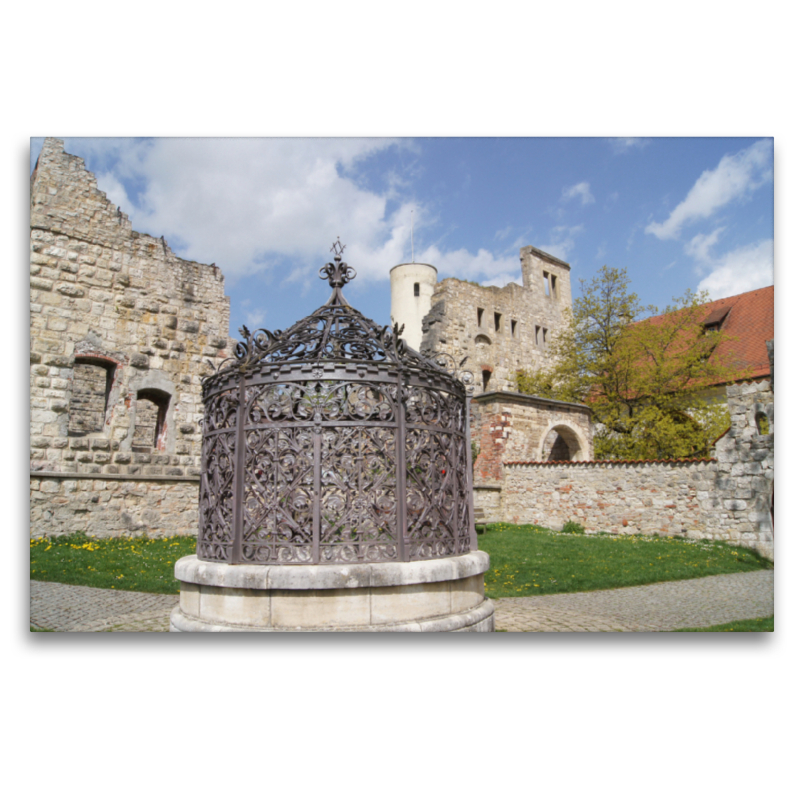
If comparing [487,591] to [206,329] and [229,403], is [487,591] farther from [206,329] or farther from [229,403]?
[206,329]

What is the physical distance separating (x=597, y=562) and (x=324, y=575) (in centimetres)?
553

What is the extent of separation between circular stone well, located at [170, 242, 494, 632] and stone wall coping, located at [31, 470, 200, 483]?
4220mm

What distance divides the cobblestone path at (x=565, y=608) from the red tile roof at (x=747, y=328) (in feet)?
7.39

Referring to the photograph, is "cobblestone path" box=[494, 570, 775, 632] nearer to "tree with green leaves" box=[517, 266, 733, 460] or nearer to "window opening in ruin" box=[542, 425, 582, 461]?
"tree with green leaves" box=[517, 266, 733, 460]

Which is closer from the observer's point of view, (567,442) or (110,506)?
(110,506)

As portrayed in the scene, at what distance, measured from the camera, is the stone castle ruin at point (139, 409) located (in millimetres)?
6996

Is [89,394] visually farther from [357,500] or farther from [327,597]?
[327,597]

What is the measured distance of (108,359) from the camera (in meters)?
7.88

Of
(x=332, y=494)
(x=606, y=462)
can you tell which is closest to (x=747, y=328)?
(x=606, y=462)

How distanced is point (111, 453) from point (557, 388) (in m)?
13.0

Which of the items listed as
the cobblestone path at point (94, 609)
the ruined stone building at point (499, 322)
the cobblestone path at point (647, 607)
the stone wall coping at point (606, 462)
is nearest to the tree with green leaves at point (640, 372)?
the ruined stone building at point (499, 322)

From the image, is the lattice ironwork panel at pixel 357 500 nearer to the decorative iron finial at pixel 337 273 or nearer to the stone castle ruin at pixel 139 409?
the decorative iron finial at pixel 337 273

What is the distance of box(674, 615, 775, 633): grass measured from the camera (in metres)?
4.23

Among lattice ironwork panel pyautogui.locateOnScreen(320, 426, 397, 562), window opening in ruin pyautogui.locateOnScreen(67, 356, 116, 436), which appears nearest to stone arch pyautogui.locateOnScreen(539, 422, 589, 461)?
window opening in ruin pyautogui.locateOnScreen(67, 356, 116, 436)
